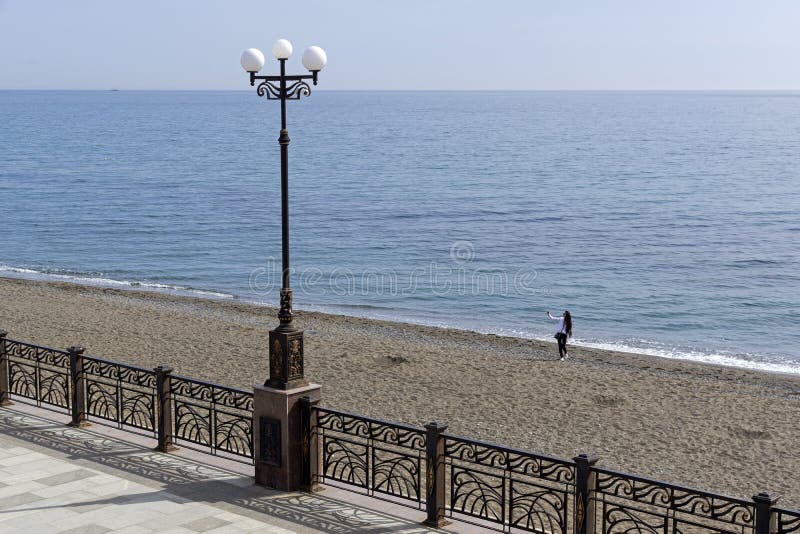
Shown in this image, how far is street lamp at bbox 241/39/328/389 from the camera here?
10930mm

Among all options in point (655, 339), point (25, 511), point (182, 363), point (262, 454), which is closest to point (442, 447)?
point (262, 454)

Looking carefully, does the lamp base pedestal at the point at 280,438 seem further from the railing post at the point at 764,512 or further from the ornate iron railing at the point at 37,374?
the railing post at the point at 764,512

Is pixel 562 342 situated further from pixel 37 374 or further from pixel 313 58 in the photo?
pixel 313 58

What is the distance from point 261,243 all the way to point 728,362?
90.7 feet

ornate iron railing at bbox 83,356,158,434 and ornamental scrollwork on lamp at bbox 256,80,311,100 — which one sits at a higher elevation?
ornamental scrollwork on lamp at bbox 256,80,311,100

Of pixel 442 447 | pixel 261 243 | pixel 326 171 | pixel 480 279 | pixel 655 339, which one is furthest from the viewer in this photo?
pixel 326 171

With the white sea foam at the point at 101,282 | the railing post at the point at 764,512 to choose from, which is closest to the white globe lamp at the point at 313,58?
the railing post at the point at 764,512

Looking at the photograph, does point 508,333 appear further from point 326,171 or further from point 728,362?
point 326,171

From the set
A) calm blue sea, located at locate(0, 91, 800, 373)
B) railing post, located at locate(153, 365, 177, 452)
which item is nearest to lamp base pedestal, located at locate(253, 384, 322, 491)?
railing post, located at locate(153, 365, 177, 452)

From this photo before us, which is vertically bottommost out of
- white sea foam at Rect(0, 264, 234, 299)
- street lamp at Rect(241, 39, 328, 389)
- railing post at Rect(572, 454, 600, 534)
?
white sea foam at Rect(0, 264, 234, 299)

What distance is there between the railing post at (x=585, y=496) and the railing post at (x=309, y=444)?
324 cm

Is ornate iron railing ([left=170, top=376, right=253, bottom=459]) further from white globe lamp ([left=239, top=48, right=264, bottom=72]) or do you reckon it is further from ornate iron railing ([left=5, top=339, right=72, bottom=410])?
white globe lamp ([left=239, top=48, right=264, bottom=72])

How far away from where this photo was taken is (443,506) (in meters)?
10.3

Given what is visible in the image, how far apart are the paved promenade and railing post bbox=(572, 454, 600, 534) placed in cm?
170
